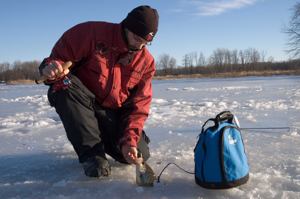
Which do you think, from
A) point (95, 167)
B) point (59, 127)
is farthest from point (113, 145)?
point (59, 127)

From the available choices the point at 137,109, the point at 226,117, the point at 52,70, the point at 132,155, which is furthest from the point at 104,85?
the point at 226,117

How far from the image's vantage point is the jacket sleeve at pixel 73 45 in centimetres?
268

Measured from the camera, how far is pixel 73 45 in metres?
2.69

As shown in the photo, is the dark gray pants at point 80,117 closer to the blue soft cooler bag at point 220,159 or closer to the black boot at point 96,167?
the black boot at point 96,167

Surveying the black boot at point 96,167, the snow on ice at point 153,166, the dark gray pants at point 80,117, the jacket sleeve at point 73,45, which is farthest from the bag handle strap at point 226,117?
the jacket sleeve at point 73,45

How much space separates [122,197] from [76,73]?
3.67 ft

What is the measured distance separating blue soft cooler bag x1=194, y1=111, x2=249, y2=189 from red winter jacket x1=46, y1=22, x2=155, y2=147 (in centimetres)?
59

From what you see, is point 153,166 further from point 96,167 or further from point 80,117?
point 80,117

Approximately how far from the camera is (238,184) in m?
2.17

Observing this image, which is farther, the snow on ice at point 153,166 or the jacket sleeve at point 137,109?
the jacket sleeve at point 137,109

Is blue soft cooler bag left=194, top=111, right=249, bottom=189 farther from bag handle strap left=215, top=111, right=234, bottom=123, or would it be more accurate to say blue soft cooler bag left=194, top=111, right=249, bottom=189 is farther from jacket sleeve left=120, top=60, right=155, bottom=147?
jacket sleeve left=120, top=60, right=155, bottom=147

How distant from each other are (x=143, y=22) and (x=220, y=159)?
1.08m

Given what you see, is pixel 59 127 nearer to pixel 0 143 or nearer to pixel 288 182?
pixel 0 143

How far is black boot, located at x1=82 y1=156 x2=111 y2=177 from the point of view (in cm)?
244
